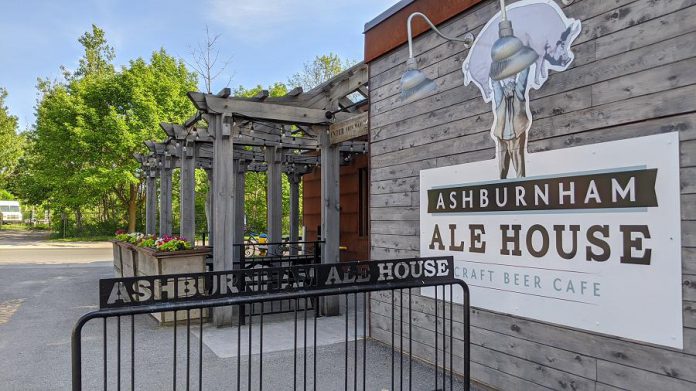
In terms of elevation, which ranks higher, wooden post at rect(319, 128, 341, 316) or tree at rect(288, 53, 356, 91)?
tree at rect(288, 53, 356, 91)

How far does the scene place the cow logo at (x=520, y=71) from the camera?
10.4 ft

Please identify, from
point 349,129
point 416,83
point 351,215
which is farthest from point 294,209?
point 416,83

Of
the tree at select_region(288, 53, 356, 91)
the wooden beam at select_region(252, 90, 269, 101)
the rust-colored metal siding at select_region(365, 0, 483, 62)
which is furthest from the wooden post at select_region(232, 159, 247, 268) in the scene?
the tree at select_region(288, 53, 356, 91)

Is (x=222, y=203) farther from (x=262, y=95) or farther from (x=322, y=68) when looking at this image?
(x=322, y=68)

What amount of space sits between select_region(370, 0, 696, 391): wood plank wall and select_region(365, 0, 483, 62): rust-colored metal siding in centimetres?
9

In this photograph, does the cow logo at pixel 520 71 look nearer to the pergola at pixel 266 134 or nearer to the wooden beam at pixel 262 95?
the pergola at pixel 266 134

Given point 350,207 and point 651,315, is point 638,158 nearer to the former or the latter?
point 651,315

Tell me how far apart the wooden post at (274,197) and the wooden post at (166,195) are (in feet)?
8.73

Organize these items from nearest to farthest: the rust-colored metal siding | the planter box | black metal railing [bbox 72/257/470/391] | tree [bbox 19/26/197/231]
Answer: black metal railing [bbox 72/257/470/391] < the rust-colored metal siding < the planter box < tree [bbox 19/26/197/231]

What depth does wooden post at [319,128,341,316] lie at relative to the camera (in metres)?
6.92

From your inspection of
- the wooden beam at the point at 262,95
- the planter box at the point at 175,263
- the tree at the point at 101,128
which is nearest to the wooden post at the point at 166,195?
the planter box at the point at 175,263

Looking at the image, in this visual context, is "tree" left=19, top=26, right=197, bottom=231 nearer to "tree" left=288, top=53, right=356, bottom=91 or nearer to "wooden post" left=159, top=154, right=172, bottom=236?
"tree" left=288, top=53, right=356, bottom=91

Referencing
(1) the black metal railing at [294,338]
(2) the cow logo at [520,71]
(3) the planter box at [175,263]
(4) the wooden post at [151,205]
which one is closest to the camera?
(1) the black metal railing at [294,338]

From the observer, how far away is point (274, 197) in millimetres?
10070
